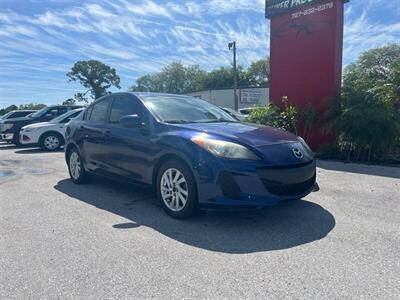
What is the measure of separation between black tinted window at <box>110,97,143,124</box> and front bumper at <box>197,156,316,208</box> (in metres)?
1.75

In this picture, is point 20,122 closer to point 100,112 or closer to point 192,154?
point 100,112

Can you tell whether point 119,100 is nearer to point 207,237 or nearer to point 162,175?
point 162,175

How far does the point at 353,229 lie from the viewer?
4.12 m

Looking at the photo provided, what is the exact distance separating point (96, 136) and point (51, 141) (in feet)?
29.2

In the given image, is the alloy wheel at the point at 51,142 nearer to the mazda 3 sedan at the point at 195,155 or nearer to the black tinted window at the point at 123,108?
the mazda 3 sedan at the point at 195,155

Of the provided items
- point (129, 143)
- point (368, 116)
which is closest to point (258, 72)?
point (368, 116)

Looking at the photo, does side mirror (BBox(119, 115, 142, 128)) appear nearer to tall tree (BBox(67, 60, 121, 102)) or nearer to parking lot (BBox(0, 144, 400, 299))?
parking lot (BBox(0, 144, 400, 299))

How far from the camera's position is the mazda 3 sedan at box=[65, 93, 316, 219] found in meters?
4.05

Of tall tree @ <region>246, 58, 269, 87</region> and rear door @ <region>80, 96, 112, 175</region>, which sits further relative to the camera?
tall tree @ <region>246, 58, 269, 87</region>

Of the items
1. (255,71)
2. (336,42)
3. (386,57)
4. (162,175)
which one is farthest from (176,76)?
(162,175)

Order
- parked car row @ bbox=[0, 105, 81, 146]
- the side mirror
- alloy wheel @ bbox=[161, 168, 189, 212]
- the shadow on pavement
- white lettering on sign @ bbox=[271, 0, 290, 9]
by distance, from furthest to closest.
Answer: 1. parked car row @ bbox=[0, 105, 81, 146]
2. white lettering on sign @ bbox=[271, 0, 290, 9]
3. the shadow on pavement
4. the side mirror
5. alloy wheel @ bbox=[161, 168, 189, 212]

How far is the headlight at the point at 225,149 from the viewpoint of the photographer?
4.07 metres

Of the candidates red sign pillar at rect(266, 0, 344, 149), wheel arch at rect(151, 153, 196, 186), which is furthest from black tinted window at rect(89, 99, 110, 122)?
red sign pillar at rect(266, 0, 344, 149)

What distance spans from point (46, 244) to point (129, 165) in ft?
5.53
